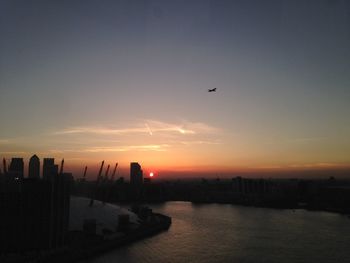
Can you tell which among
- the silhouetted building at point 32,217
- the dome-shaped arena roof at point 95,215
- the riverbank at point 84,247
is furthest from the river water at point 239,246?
the dome-shaped arena roof at point 95,215

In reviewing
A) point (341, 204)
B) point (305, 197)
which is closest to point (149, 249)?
point (341, 204)

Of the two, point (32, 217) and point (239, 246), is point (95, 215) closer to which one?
point (32, 217)

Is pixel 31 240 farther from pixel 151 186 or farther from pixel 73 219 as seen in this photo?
pixel 151 186

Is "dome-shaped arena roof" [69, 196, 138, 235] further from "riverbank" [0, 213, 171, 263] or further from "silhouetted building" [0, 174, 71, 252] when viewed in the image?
"silhouetted building" [0, 174, 71, 252]

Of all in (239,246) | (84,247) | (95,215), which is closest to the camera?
(84,247)

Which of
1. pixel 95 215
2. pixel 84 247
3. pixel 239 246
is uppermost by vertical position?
pixel 95 215

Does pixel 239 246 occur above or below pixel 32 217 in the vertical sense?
below

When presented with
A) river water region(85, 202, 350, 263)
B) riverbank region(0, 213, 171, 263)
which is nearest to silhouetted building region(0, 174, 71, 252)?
riverbank region(0, 213, 171, 263)

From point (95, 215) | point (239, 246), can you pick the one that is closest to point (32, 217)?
point (95, 215)
